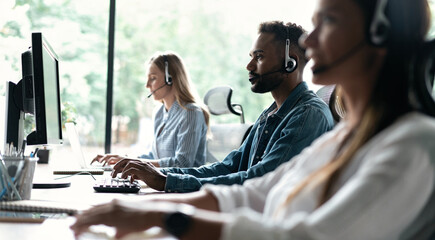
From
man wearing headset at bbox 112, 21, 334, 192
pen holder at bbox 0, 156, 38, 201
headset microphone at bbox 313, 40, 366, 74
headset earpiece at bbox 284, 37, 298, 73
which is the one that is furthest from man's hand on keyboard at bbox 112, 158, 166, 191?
headset microphone at bbox 313, 40, 366, 74

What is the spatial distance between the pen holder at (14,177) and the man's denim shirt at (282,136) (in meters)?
0.50

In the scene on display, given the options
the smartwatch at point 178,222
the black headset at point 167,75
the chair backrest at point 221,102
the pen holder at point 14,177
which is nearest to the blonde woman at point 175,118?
the black headset at point 167,75

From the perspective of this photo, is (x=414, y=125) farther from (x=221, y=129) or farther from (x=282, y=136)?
(x=221, y=129)

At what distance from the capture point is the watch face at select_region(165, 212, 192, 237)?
77 cm

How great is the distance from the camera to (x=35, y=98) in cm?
165

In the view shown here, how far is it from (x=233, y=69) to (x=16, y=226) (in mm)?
7913

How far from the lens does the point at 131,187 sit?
1709mm

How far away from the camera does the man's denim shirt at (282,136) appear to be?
1760 millimetres

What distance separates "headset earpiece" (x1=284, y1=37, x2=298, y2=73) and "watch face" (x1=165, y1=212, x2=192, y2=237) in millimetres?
1395

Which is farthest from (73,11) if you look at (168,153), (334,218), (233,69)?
(334,218)

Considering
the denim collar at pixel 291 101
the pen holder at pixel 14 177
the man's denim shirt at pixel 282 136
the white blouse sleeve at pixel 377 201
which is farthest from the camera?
the denim collar at pixel 291 101

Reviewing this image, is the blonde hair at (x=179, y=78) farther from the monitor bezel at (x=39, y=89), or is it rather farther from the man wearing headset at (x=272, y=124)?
the monitor bezel at (x=39, y=89)

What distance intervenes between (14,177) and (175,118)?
182 centimetres

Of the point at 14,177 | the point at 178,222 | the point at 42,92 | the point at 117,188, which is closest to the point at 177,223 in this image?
the point at 178,222
